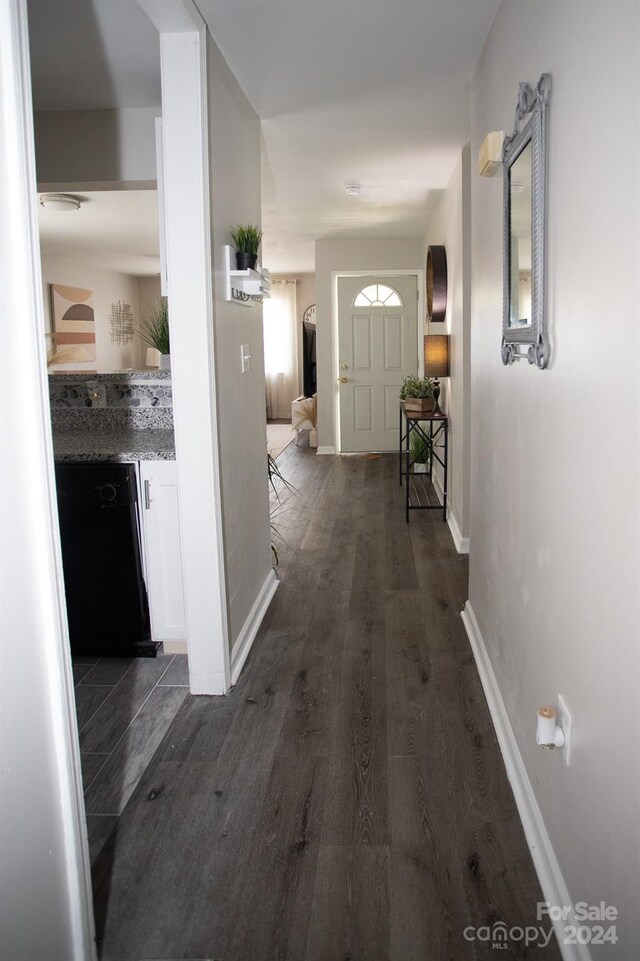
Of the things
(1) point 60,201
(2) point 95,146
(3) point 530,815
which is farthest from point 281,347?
(3) point 530,815

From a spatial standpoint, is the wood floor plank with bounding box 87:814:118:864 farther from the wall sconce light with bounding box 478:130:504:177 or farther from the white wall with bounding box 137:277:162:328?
the white wall with bounding box 137:277:162:328

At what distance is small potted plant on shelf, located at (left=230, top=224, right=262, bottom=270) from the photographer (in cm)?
294

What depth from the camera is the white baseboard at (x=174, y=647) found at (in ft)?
10.4

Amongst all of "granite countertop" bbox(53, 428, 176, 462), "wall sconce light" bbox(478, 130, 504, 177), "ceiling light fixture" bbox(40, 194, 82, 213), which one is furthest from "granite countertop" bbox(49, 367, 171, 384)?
"ceiling light fixture" bbox(40, 194, 82, 213)

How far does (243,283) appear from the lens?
3.02 m

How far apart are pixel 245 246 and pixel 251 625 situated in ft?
5.35

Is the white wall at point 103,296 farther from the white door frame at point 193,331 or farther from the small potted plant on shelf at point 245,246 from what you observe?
the white door frame at point 193,331

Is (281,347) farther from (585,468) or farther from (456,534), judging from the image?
(585,468)

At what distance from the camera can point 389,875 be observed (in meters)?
1.81

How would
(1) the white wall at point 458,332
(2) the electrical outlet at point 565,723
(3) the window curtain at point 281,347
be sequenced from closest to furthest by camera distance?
(2) the electrical outlet at point 565,723 < (1) the white wall at point 458,332 < (3) the window curtain at point 281,347

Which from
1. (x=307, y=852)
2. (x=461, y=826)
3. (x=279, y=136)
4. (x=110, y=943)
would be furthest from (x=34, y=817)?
(x=279, y=136)

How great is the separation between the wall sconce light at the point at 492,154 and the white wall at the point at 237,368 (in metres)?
0.96

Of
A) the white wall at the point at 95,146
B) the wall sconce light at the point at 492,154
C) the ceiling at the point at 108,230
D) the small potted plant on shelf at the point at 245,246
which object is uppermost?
the ceiling at the point at 108,230

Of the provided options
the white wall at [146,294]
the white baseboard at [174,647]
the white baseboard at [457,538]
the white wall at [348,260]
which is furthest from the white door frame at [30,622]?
the white wall at [146,294]
